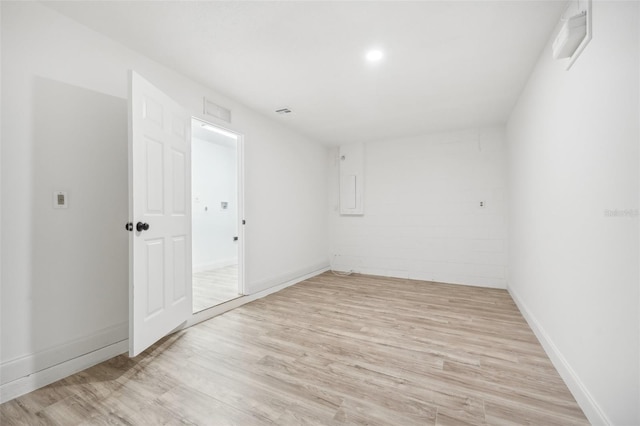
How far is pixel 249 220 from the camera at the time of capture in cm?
385

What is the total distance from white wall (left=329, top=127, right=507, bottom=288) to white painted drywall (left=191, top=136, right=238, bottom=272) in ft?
7.84

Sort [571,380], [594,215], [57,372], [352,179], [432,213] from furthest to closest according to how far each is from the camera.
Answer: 1. [352,179]
2. [432,213]
3. [57,372]
4. [571,380]
5. [594,215]

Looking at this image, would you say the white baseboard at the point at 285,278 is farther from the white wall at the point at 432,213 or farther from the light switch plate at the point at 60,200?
the light switch plate at the point at 60,200

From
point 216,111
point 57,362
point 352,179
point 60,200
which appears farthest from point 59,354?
point 352,179

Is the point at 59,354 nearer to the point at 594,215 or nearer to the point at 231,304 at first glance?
the point at 231,304

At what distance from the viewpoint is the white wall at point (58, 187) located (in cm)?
181

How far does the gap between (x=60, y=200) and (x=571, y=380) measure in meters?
3.64

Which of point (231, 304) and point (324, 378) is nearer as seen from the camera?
point (324, 378)

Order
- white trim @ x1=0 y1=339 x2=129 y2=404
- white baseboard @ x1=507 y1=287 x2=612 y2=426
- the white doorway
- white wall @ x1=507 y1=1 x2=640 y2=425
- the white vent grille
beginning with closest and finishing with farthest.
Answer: white wall @ x1=507 y1=1 x2=640 y2=425 → white baseboard @ x1=507 y1=287 x2=612 y2=426 → white trim @ x1=0 y1=339 x2=129 y2=404 → the white vent grille → the white doorway

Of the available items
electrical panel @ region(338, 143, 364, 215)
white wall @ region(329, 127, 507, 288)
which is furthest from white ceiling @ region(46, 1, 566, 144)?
electrical panel @ region(338, 143, 364, 215)

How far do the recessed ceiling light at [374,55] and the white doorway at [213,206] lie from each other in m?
3.11

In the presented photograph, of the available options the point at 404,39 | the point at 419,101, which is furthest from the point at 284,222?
the point at 404,39

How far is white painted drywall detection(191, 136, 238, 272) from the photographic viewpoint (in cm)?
567

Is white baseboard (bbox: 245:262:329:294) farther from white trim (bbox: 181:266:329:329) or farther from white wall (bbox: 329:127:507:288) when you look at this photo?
white wall (bbox: 329:127:507:288)
